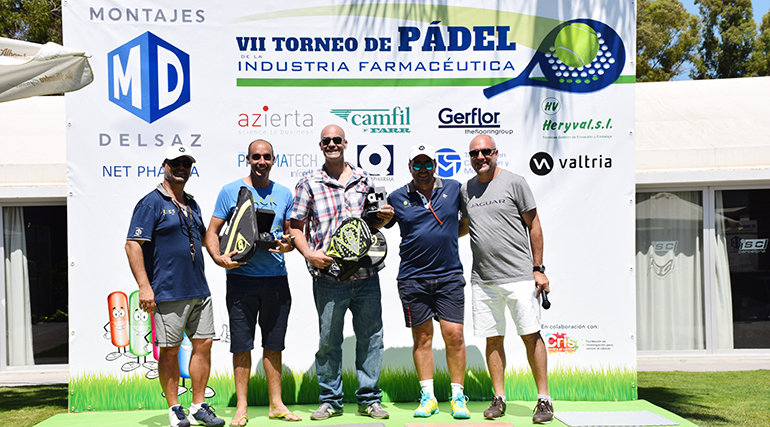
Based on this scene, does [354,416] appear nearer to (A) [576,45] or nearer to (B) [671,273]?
(A) [576,45]

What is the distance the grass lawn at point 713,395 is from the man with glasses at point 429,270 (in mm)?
2294

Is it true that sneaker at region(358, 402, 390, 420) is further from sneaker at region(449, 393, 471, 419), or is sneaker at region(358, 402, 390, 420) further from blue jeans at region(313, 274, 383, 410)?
sneaker at region(449, 393, 471, 419)

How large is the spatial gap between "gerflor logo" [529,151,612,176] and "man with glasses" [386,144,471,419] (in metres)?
0.96

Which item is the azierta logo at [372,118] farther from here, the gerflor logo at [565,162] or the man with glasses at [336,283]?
the gerflor logo at [565,162]

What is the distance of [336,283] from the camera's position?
14.2 ft

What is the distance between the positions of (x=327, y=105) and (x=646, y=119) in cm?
557

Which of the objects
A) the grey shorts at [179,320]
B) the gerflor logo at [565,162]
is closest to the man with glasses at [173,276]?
the grey shorts at [179,320]

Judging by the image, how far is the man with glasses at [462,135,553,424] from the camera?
4.29 metres

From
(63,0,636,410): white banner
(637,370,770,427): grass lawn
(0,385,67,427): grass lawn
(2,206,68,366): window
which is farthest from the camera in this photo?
(2,206,68,366): window

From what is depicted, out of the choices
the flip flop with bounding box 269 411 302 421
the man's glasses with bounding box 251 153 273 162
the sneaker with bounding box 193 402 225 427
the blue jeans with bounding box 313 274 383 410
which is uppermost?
the man's glasses with bounding box 251 153 273 162

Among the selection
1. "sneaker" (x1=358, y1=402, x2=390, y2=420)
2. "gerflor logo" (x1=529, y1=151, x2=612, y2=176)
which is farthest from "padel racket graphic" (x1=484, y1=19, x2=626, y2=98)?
"sneaker" (x1=358, y1=402, x2=390, y2=420)

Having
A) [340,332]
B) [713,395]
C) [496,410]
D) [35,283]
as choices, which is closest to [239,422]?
[340,332]

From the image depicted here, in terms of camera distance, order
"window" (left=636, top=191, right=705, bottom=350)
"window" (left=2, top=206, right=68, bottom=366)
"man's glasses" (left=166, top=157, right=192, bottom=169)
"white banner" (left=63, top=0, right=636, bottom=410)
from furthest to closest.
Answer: "window" (left=636, top=191, right=705, bottom=350) < "window" (left=2, top=206, right=68, bottom=366) < "white banner" (left=63, top=0, right=636, bottom=410) < "man's glasses" (left=166, top=157, right=192, bottom=169)

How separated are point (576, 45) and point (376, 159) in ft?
6.00
